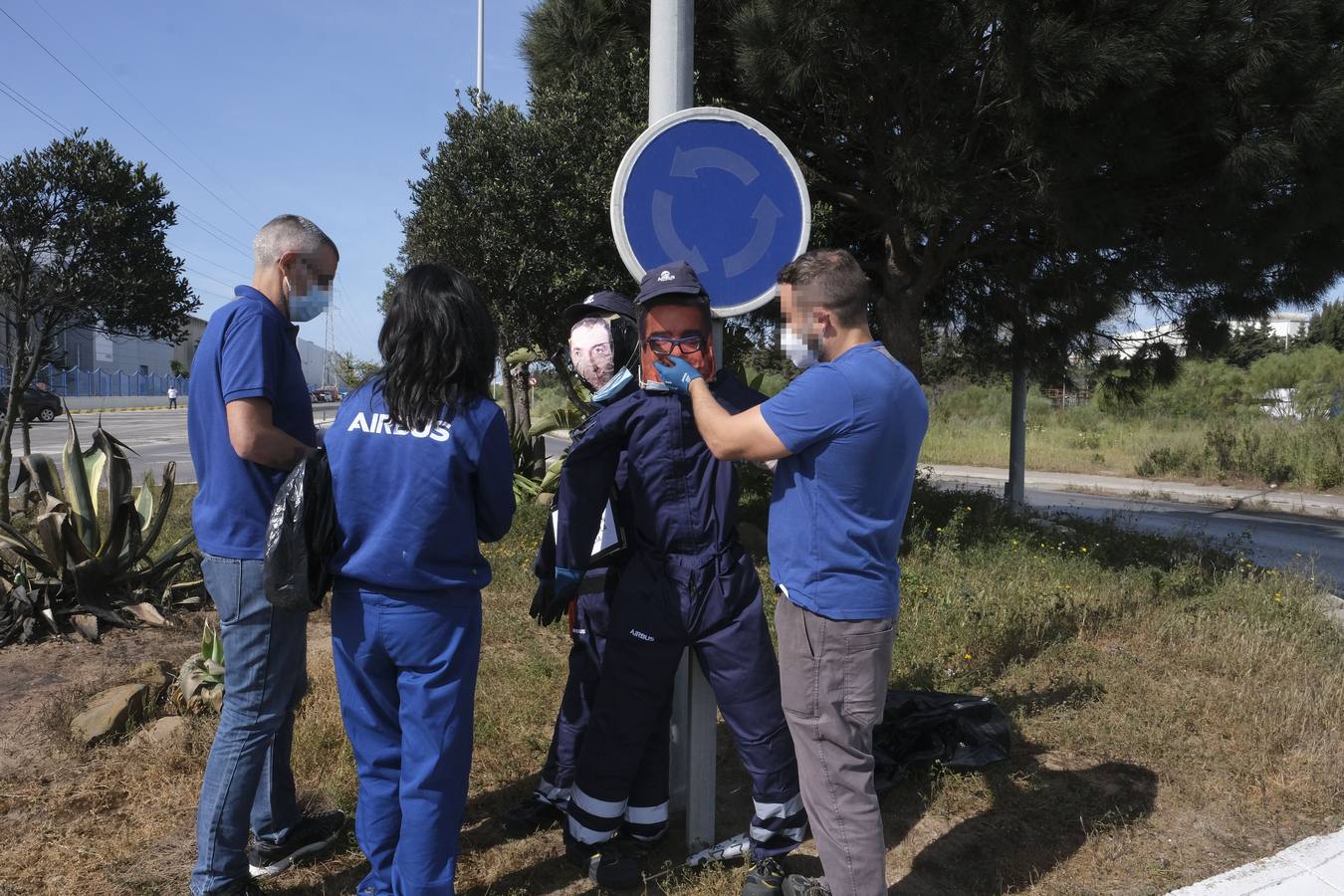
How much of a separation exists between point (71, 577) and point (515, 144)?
171 inches

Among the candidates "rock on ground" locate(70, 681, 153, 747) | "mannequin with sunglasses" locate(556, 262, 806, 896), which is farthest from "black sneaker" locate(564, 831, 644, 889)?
"rock on ground" locate(70, 681, 153, 747)

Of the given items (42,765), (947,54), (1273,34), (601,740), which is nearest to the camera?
(601,740)

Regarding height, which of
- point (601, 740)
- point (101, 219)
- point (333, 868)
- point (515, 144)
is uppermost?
point (515, 144)

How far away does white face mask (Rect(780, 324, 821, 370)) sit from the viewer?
2.56 metres

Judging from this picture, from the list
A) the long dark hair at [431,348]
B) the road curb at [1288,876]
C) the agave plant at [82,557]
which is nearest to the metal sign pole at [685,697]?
the long dark hair at [431,348]

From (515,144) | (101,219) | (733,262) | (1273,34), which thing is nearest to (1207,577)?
(1273,34)

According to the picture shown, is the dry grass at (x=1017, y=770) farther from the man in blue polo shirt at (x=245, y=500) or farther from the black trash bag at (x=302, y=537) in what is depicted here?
the black trash bag at (x=302, y=537)

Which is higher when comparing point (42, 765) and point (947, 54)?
point (947, 54)

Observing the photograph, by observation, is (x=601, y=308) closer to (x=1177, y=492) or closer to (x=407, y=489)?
(x=407, y=489)

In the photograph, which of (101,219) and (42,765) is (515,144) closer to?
(101,219)

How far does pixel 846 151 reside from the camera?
8195mm

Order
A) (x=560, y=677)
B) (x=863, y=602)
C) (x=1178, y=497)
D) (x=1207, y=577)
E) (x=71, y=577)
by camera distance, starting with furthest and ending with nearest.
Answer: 1. (x=1178, y=497)
2. (x=1207, y=577)
3. (x=71, y=577)
4. (x=560, y=677)
5. (x=863, y=602)

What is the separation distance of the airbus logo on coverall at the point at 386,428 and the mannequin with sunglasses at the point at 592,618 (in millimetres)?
661

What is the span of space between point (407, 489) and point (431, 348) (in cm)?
36
